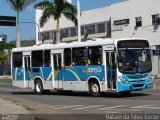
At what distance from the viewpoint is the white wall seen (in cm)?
5525

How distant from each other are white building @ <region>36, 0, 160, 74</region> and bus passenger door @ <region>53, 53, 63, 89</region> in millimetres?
27304

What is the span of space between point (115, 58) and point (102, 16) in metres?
42.0

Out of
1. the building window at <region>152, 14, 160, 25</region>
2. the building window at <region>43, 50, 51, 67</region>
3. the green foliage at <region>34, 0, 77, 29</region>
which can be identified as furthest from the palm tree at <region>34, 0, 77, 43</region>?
the building window at <region>43, 50, 51, 67</region>

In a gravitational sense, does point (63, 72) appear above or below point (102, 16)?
below

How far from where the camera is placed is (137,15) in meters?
57.5

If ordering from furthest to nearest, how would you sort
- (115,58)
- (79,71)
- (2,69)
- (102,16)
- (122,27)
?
1. (2,69)
2. (102,16)
3. (122,27)
4. (79,71)
5. (115,58)

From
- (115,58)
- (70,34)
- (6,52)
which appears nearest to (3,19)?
(70,34)

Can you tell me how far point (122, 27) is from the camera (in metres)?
60.2

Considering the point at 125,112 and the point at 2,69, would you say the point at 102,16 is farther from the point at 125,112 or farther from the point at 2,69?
the point at 125,112

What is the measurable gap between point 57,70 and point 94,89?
3.55m

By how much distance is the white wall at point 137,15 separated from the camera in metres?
55.2

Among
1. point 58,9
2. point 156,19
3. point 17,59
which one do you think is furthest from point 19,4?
point 17,59

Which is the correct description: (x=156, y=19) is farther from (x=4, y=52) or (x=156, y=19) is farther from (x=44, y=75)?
(x=4, y=52)

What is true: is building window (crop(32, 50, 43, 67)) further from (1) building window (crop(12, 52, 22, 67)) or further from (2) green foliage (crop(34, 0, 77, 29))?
(2) green foliage (crop(34, 0, 77, 29))
